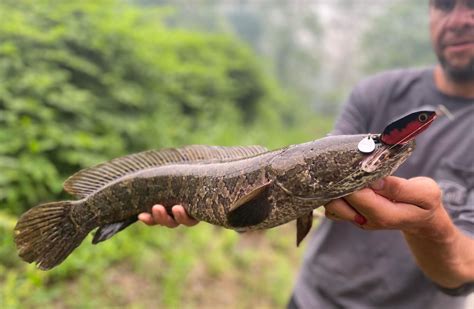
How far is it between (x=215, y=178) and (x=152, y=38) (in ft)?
21.0

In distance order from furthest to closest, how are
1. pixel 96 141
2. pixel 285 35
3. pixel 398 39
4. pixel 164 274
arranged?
pixel 285 35, pixel 398 39, pixel 96 141, pixel 164 274

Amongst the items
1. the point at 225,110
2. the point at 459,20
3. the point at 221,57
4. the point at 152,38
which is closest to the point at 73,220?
the point at 459,20

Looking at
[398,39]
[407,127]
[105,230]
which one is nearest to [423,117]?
[407,127]

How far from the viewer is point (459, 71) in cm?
254

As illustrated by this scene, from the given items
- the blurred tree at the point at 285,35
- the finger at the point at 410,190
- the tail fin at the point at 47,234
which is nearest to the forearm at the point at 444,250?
the finger at the point at 410,190

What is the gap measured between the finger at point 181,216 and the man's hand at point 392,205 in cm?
77

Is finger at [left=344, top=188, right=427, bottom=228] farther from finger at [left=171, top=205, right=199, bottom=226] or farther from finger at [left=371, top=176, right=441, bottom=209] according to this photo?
finger at [left=171, top=205, right=199, bottom=226]

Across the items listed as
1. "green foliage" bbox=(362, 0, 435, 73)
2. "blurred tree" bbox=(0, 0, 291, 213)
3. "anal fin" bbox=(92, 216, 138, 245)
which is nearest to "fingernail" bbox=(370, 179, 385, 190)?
"anal fin" bbox=(92, 216, 138, 245)

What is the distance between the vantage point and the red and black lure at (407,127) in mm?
1438

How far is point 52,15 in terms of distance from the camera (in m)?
5.90

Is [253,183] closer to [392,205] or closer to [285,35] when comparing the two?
[392,205]

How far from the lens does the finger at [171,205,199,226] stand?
2277mm

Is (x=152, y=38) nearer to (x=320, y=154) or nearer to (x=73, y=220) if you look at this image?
(x=73, y=220)

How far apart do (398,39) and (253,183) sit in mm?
19417
